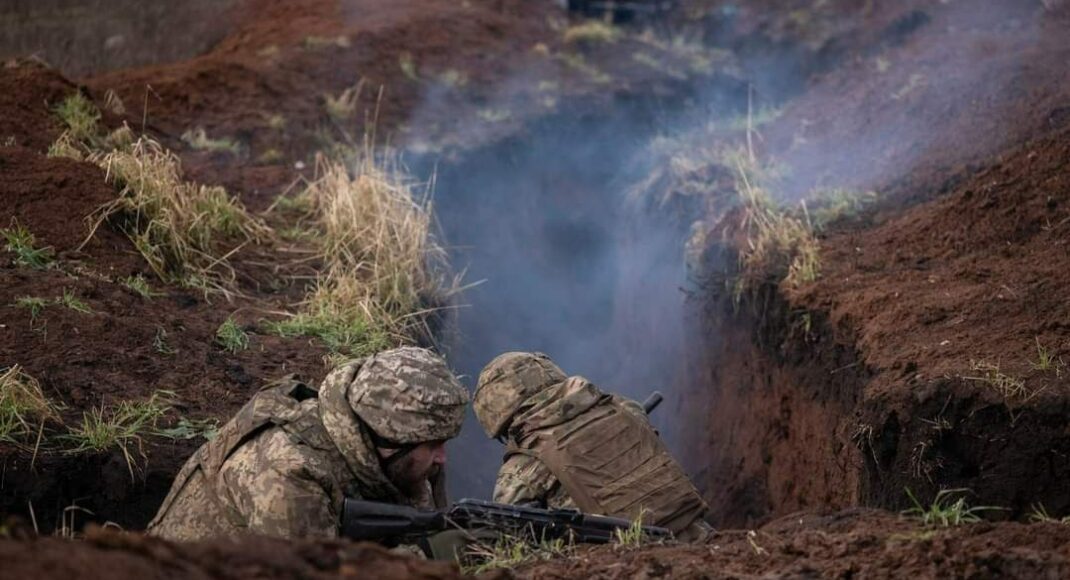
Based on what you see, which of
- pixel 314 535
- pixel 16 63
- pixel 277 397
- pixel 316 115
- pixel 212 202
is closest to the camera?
pixel 314 535

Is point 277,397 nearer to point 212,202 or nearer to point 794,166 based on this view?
point 212,202

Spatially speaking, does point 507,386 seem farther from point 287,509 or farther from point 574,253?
point 574,253

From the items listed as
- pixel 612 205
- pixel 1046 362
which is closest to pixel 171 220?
pixel 1046 362

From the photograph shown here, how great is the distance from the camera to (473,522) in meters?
5.36

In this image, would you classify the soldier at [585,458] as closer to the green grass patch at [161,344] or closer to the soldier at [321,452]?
the soldier at [321,452]

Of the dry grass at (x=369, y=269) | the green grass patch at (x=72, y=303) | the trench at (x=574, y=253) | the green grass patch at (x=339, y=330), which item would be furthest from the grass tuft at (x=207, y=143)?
the green grass patch at (x=72, y=303)

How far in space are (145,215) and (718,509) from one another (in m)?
4.16

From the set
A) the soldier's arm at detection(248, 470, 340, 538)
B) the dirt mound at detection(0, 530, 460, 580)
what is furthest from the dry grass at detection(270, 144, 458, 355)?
the dirt mound at detection(0, 530, 460, 580)

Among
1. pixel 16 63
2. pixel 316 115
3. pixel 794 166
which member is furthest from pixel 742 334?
pixel 16 63

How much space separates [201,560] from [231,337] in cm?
443

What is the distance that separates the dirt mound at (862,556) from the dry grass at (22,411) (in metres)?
2.51

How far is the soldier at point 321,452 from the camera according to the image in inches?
203

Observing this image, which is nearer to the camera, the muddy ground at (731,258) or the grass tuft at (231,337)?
the muddy ground at (731,258)

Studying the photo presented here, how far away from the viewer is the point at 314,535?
5.11 m
